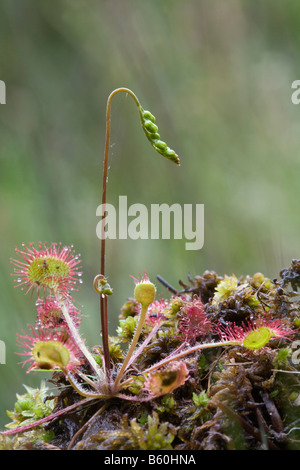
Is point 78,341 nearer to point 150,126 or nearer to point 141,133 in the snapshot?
point 150,126

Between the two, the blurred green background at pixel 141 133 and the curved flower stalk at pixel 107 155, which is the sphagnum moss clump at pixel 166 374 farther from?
the blurred green background at pixel 141 133

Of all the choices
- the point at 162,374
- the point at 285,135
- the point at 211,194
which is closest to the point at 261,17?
the point at 285,135

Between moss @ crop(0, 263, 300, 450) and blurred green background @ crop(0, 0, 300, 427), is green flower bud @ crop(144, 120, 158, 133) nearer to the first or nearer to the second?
→ moss @ crop(0, 263, 300, 450)

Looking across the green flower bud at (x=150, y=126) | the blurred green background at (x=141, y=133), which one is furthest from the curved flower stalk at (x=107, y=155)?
the blurred green background at (x=141, y=133)

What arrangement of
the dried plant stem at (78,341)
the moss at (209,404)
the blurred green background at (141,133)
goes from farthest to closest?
the blurred green background at (141,133) → the dried plant stem at (78,341) → the moss at (209,404)

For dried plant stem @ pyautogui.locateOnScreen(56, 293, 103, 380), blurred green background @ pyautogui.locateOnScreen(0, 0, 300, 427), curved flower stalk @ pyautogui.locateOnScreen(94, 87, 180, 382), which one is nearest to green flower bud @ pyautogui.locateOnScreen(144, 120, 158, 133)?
curved flower stalk @ pyautogui.locateOnScreen(94, 87, 180, 382)

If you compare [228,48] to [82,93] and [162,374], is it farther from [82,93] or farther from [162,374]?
[162,374]
